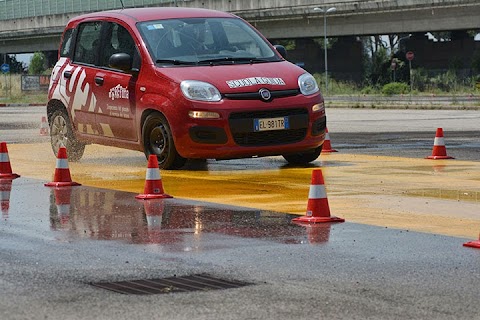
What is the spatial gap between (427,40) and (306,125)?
264 feet

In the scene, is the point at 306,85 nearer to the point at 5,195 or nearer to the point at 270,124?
the point at 270,124

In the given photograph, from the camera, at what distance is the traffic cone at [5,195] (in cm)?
1166

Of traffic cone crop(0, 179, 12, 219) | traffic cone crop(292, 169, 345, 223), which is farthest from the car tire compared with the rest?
traffic cone crop(292, 169, 345, 223)

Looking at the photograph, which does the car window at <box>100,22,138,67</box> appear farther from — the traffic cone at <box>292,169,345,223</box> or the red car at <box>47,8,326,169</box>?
the traffic cone at <box>292,169,345,223</box>

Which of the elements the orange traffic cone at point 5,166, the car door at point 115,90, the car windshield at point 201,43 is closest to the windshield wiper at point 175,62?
the car windshield at point 201,43

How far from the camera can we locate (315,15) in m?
76.8

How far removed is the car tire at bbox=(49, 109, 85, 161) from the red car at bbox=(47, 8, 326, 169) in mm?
57

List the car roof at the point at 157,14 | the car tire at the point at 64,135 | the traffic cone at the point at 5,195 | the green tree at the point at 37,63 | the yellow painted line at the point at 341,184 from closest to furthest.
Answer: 1. the yellow painted line at the point at 341,184
2. the traffic cone at the point at 5,195
3. the car roof at the point at 157,14
4. the car tire at the point at 64,135
5. the green tree at the point at 37,63

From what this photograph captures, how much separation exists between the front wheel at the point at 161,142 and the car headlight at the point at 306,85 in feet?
5.49

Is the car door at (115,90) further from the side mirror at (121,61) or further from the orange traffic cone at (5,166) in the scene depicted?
the orange traffic cone at (5,166)

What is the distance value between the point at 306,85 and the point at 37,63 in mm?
109860

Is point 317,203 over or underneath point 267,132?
underneath

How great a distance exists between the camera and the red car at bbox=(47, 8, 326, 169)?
1508cm

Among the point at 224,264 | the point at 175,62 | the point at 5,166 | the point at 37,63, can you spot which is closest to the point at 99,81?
the point at 175,62
